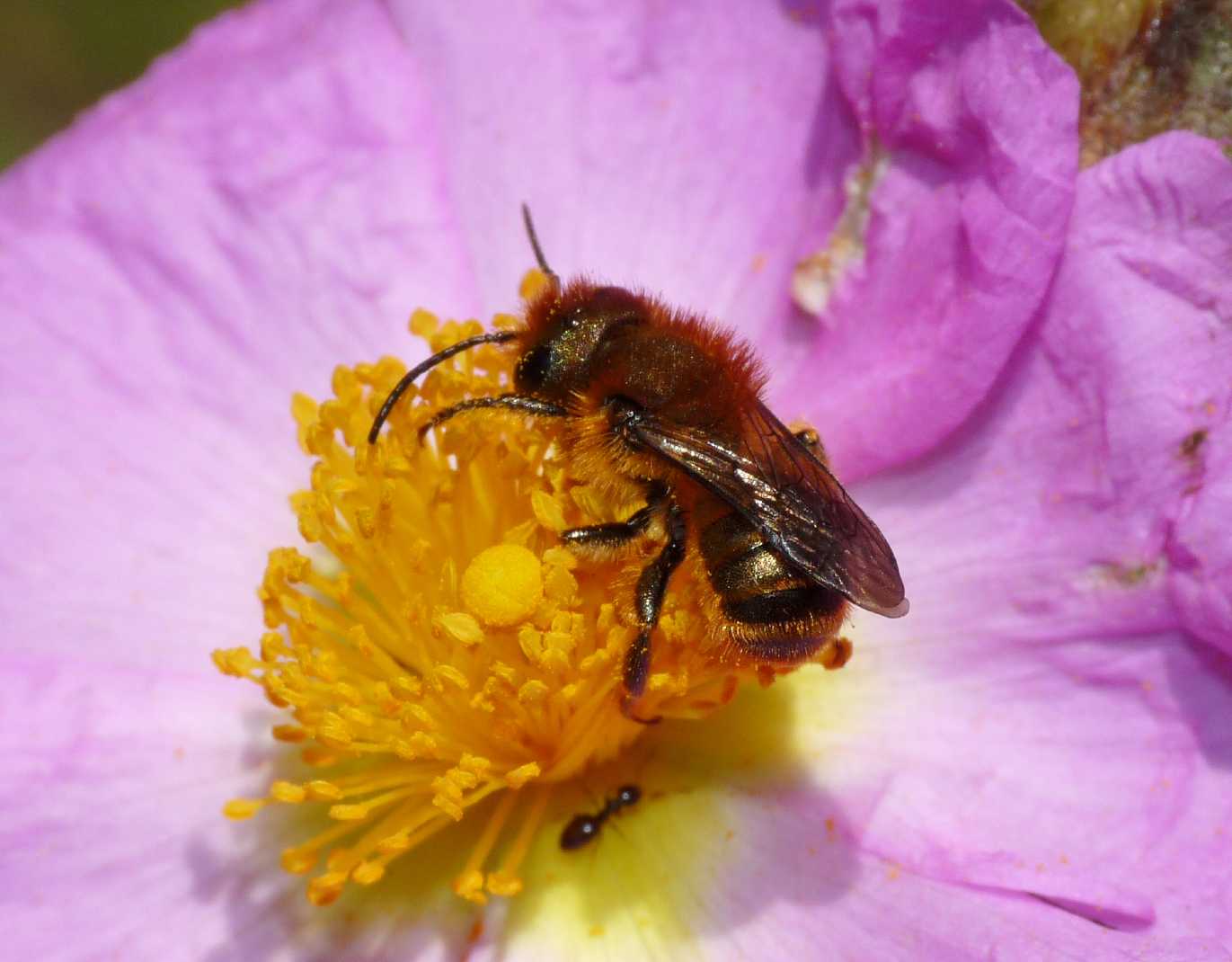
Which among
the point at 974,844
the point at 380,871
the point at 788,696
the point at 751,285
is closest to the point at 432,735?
the point at 380,871

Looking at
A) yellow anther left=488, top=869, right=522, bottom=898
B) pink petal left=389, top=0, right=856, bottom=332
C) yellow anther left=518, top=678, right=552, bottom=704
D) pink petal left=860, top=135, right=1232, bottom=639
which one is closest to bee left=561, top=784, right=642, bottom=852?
yellow anther left=488, top=869, right=522, bottom=898

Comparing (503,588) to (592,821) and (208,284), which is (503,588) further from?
(208,284)

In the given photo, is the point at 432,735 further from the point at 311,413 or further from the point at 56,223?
the point at 56,223

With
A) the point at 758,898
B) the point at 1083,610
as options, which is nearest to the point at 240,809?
the point at 758,898

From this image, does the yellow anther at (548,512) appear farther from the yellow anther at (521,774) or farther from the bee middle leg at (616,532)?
the yellow anther at (521,774)

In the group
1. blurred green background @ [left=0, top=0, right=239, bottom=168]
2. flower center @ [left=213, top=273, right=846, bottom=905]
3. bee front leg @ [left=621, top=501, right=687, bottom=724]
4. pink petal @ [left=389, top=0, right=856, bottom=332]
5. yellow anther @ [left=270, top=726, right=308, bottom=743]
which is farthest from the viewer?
blurred green background @ [left=0, top=0, right=239, bottom=168]

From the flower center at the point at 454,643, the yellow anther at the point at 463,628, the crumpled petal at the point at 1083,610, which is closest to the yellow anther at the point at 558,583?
the flower center at the point at 454,643

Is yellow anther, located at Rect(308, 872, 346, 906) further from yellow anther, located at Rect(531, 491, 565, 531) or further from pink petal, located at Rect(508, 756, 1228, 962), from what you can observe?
yellow anther, located at Rect(531, 491, 565, 531)
